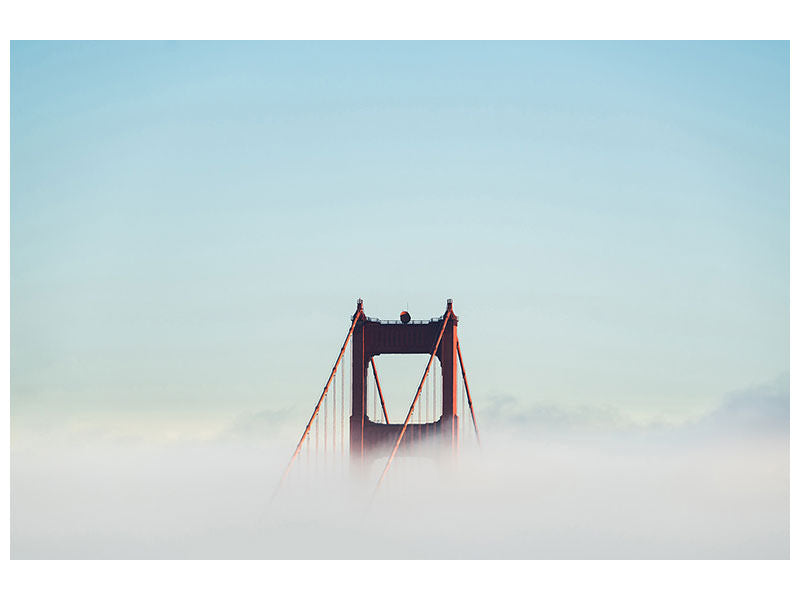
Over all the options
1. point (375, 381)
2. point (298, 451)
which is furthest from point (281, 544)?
point (375, 381)

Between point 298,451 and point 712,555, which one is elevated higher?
point 298,451

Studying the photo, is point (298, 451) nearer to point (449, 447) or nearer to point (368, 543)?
point (449, 447)
